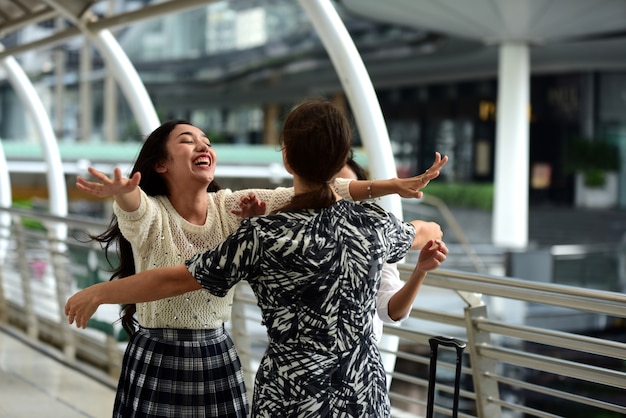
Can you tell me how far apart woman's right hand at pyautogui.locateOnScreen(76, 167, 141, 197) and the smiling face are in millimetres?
302

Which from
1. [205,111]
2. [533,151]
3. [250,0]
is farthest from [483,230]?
[205,111]

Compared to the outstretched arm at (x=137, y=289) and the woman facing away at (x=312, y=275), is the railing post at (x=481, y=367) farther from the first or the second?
the outstretched arm at (x=137, y=289)

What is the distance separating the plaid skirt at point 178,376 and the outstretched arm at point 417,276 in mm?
527

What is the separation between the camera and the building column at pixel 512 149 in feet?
77.7

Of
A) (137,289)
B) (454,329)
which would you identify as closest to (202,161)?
(137,289)

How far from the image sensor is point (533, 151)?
32750mm

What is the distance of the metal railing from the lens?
3.46 metres

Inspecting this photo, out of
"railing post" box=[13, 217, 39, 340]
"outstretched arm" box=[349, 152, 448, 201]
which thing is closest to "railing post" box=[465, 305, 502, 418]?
"outstretched arm" box=[349, 152, 448, 201]

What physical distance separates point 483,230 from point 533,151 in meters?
4.63

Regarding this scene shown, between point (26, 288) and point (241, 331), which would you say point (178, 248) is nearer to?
point (241, 331)

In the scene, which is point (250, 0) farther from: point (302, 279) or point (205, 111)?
point (302, 279)

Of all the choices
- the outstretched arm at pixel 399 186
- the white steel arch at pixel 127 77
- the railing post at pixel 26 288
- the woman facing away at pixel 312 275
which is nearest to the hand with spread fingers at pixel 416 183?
the outstretched arm at pixel 399 186

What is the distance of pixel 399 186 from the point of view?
2664 mm

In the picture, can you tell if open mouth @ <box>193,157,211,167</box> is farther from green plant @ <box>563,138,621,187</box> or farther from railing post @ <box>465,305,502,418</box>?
green plant @ <box>563,138,621,187</box>
